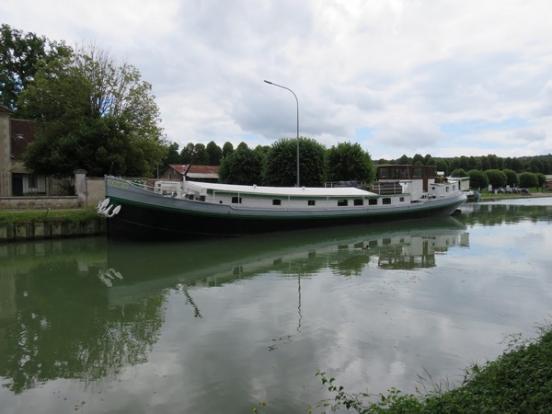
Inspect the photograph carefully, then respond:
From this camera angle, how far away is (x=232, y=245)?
20031 mm

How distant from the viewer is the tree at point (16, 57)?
39844 millimetres

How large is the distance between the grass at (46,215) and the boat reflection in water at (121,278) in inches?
55.8

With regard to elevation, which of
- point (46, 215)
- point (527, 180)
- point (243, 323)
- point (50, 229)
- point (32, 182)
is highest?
point (527, 180)

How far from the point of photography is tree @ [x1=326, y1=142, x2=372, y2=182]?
39.6 meters

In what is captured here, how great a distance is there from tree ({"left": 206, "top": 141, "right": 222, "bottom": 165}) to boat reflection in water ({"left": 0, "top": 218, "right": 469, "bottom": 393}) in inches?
2214

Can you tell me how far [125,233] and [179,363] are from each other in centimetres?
1479

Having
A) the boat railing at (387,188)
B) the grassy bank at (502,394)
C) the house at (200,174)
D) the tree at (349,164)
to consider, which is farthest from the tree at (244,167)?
the grassy bank at (502,394)

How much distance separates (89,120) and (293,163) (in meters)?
17.2

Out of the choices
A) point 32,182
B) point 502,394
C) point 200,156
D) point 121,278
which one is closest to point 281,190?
point 121,278

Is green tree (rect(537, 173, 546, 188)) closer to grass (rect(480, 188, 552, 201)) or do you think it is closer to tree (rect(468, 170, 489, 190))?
grass (rect(480, 188, 552, 201))

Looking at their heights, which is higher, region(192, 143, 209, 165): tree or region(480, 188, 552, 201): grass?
region(192, 143, 209, 165): tree

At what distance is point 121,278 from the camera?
13.5 m

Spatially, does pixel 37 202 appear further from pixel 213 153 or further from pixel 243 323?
pixel 213 153

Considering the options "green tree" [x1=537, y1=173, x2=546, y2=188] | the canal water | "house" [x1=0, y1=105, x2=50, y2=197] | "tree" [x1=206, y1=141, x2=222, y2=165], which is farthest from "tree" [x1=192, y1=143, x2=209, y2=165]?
"green tree" [x1=537, y1=173, x2=546, y2=188]
